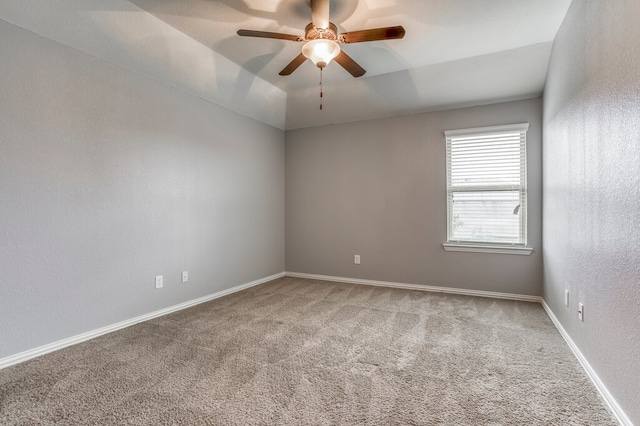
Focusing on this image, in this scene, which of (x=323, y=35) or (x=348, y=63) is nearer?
(x=323, y=35)

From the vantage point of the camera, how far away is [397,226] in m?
4.29

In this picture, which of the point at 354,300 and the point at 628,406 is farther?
the point at 354,300

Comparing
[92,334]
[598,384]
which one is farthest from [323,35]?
[92,334]

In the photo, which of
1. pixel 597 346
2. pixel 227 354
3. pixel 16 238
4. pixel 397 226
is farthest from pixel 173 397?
pixel 397 226

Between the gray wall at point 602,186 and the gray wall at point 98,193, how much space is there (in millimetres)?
3473

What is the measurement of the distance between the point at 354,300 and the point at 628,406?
2.43 meters

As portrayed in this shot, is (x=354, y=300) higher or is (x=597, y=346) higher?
(x=597, y=346)

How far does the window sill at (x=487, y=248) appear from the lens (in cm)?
363

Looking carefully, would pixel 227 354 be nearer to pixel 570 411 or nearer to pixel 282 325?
pixel 282 325

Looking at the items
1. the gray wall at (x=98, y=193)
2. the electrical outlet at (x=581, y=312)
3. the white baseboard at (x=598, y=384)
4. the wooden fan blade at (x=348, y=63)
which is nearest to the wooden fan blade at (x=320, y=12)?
the wooden fan blade at (x=348, y=63)

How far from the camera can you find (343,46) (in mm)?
3037

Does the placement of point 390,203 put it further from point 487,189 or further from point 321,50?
point 321,50

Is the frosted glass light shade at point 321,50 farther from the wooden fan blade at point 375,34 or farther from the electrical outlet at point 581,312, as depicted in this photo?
the electrical outlet at point 581,312

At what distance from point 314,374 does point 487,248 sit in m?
2.81
